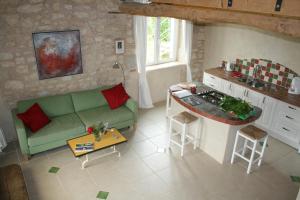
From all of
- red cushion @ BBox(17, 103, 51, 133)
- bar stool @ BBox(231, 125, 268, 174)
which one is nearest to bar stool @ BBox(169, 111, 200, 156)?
bar stool @ BBox(231, 125, 268, 174)

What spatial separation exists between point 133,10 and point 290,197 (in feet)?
14.1

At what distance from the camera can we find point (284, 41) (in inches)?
219

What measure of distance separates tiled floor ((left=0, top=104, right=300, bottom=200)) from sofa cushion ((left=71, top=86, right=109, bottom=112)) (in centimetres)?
98

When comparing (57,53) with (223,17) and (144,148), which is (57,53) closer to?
(144,148)

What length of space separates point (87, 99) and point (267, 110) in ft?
12.6

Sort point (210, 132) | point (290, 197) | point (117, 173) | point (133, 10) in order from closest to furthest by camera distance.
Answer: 1. point (290, 197)
2. point (117, 173)
3. point (210, 132)
4. point (133, 10)

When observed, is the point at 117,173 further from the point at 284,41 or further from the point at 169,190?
the point at 284,41

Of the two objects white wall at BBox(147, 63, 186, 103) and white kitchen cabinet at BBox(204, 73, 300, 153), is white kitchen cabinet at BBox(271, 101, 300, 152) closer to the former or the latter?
white kitchen cabinet at BBox(204, 73, 300, 153)

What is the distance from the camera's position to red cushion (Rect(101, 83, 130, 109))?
5738mm

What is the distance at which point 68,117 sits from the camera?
5.36 m

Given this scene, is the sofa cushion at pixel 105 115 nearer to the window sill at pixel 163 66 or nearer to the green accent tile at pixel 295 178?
the window sill at pixel 163 66

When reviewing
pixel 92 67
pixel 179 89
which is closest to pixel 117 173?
pixel 179 89

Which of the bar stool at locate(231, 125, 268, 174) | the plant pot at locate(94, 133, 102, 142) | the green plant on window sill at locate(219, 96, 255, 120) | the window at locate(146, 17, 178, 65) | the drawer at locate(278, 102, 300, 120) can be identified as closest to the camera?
the bar stool at locate(231, 125, 268, 174)

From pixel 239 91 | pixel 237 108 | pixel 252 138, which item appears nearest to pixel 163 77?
pixel 239 91
